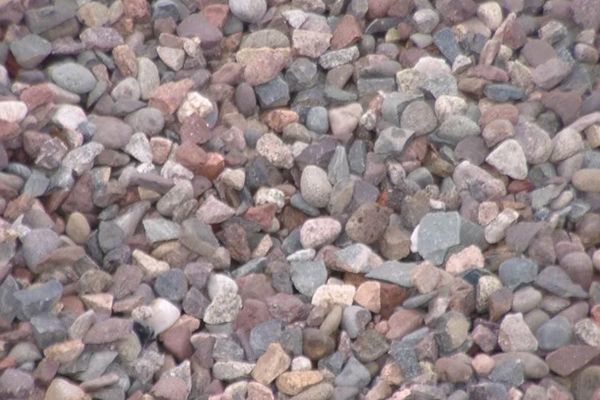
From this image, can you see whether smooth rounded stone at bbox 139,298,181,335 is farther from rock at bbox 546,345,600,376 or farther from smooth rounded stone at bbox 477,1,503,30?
smooth rounded stone at bbox 477,1,503,30

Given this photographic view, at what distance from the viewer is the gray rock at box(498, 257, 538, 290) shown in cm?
179

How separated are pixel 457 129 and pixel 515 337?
44 cm

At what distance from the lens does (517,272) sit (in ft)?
5.88

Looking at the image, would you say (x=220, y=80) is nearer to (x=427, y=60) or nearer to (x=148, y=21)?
(x=148, y=21)

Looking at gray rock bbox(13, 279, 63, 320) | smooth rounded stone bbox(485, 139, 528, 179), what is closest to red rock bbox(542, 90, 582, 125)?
smooth rounded stone bbox(485, 139, 528, 179)

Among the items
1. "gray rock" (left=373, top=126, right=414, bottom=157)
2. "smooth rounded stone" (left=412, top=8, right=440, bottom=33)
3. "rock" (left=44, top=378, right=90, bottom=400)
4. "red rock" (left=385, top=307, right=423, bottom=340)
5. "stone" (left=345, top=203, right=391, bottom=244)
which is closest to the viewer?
"rock" (left=44, top=378, right=90, bottom=400)

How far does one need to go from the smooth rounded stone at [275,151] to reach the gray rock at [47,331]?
495 mm

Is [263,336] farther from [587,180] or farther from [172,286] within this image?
[587,180]

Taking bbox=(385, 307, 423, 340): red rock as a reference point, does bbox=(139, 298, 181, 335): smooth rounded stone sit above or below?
below

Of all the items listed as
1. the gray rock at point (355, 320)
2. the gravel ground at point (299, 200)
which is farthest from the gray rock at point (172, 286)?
the gray rock at point (355, 320)

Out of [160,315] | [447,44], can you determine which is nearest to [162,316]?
[160,315]

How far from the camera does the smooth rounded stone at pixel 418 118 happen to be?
2.02 metres

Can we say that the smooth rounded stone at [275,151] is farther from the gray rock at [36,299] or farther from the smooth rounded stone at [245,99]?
the gray rock at [36,299]

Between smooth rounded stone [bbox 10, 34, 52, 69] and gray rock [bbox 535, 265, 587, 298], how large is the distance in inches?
37.8
